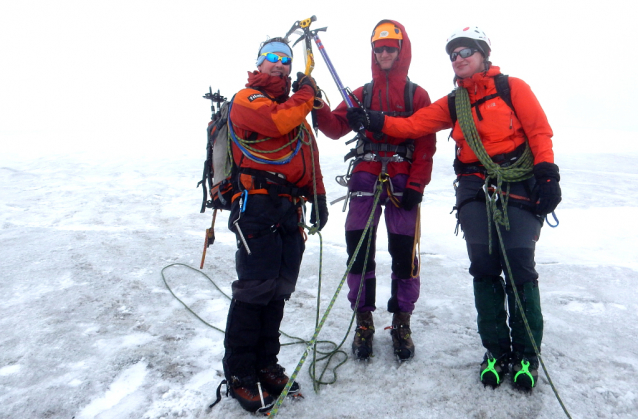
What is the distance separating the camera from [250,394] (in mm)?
2371

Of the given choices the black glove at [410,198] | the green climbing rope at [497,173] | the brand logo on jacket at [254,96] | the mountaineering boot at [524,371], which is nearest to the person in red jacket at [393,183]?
the black glove at [410,198]

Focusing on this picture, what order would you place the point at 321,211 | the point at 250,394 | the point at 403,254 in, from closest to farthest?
the point at 250,394 → the point at 321,211 → the point at 403,254

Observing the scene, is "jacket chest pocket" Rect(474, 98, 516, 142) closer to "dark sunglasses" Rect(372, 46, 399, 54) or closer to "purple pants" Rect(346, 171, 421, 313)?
"purple pants" Rect(346, 171, 421, 313)

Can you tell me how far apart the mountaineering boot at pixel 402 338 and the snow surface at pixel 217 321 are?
0.07m

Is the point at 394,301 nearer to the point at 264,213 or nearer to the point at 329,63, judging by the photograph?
the point at 264,213

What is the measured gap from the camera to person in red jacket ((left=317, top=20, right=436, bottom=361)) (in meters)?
3.08

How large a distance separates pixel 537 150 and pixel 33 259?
495 cm

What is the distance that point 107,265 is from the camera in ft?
14.7

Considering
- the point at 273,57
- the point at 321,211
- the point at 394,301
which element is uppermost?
the point at 273,57

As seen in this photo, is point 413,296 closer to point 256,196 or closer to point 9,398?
point 256,196

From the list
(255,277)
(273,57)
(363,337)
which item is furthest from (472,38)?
(363,337)

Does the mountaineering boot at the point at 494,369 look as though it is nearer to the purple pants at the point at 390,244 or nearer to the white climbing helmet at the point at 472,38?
the purple pants at the point at 390,244

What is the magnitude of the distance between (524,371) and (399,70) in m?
2.28

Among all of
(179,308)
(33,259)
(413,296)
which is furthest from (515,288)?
(33,259)
